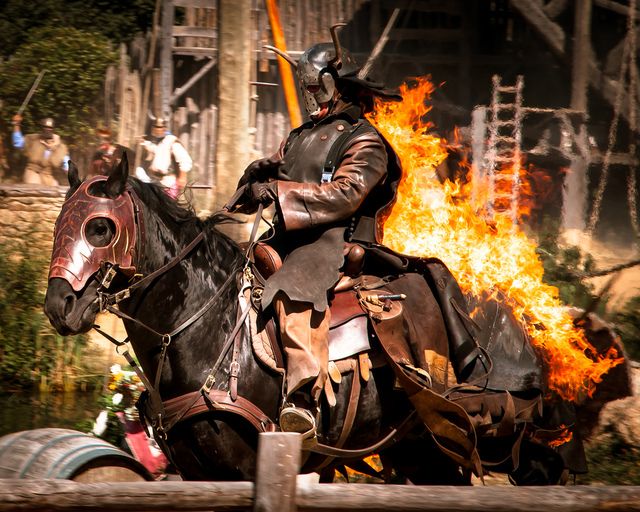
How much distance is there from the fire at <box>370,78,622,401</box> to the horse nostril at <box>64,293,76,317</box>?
7.94 feet

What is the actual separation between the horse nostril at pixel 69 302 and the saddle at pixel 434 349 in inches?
39.4

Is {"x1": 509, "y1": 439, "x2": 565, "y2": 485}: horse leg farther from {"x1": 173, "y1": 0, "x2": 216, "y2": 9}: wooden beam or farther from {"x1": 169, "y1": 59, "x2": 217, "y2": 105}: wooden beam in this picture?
{"x1": 173, "y1": 0, "x2": 216, "y2": 9}: wooden beam

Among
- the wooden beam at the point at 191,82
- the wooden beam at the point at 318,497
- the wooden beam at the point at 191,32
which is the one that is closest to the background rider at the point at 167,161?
the wooden beam at the point at 191,82

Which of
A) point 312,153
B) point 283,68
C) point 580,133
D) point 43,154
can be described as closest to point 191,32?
point 283,68

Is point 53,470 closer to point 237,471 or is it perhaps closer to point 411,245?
point 237,471

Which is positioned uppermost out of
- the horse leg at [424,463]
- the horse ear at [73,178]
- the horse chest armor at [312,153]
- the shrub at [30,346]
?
the horse chest armor at [312,153]

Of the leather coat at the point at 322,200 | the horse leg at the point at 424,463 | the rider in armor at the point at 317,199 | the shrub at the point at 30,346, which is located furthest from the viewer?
the shrub at the point at 30,346

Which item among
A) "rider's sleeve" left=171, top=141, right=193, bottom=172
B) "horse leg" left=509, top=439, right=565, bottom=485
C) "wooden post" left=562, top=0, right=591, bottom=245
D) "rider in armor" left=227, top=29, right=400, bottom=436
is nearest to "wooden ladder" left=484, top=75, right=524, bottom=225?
"wooden post" left=562, top=0, right=591, bottom=245

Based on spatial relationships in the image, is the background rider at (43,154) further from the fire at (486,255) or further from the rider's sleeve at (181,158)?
the fire at (486,255)

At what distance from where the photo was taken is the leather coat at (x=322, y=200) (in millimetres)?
4969

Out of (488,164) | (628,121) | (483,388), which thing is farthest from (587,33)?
(483,388)

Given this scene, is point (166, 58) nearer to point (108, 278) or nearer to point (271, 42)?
point (271, 42)

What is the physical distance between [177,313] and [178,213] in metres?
0.58

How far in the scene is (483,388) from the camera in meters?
5.47
